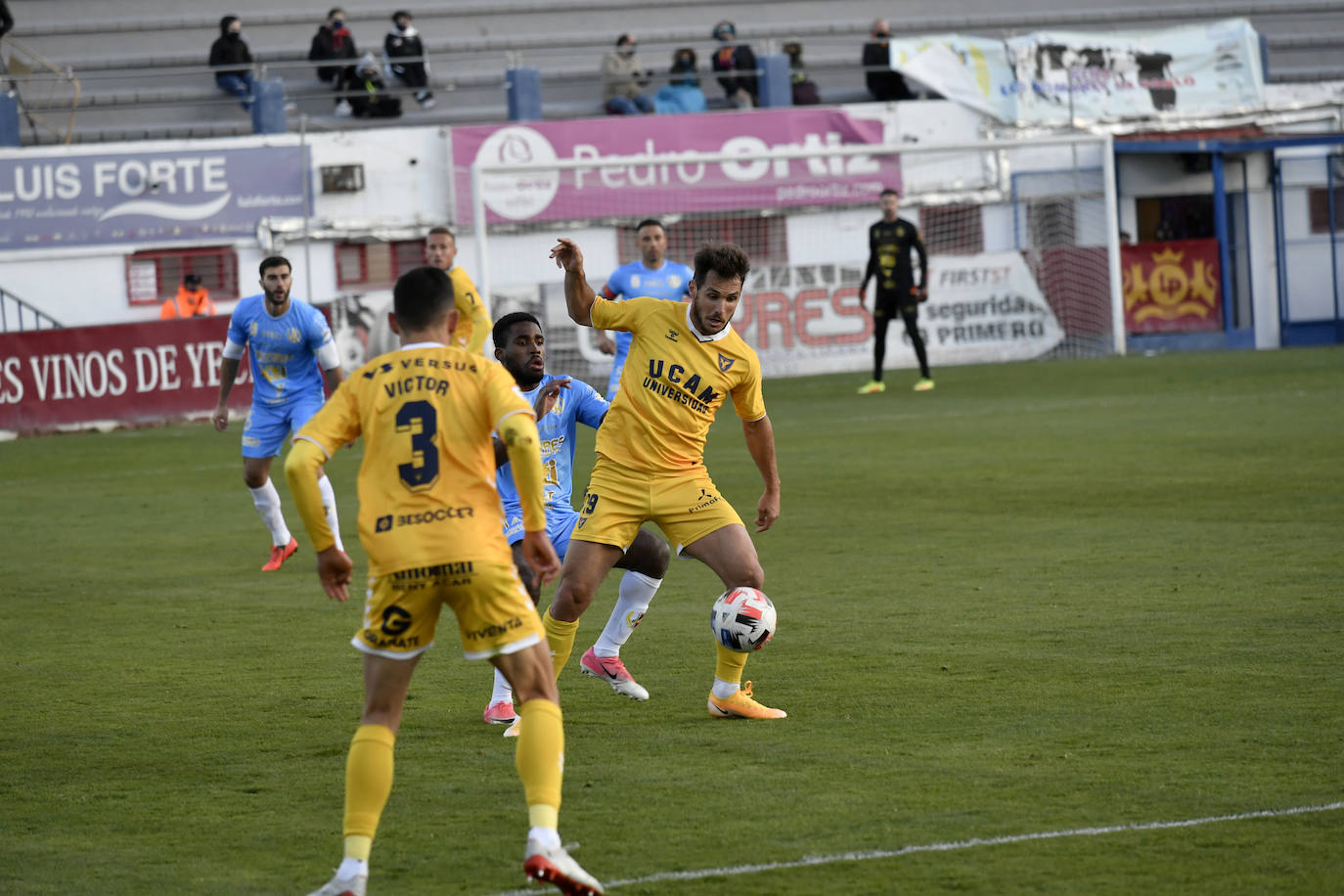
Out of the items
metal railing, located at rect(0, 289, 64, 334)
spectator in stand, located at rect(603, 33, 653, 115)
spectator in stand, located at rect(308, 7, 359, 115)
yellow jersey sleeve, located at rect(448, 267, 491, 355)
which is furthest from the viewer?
spectator in stand, located at rect(603, 33, 653, 115)

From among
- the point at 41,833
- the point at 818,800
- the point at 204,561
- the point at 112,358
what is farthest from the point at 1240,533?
the point at 112,358

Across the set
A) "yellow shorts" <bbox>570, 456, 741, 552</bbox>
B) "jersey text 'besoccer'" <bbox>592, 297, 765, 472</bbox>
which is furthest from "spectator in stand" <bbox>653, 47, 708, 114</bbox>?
"yellow shorts" <bbox>570, 456, 741, 552</bbox>

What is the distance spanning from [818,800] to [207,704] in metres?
2.98

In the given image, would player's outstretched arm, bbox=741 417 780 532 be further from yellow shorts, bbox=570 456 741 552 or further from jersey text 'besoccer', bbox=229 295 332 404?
jersey text 'besoccer', bbox=229 295 332 404

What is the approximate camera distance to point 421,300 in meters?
4.59

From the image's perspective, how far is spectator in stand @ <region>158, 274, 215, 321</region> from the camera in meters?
23.3

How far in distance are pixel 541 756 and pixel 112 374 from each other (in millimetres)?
18209

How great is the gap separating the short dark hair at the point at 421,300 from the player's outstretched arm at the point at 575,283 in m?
1.56

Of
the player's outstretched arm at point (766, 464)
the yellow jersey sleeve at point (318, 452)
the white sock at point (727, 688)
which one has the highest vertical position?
the yellow jersey sleeve at point (318, 452)

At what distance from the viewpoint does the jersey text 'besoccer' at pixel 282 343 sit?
1102 centimetres

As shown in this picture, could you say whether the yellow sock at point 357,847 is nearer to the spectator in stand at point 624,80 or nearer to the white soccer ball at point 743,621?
the white soccer ball at point 743,621

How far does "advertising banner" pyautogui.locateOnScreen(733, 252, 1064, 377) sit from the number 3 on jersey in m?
22.0

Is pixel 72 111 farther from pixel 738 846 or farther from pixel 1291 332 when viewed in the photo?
pixel 738 846

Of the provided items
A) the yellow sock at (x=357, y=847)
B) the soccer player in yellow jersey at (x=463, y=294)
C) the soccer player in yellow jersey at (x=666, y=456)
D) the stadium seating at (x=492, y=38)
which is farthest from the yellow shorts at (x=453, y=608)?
the stadium seating at (x=492, y=38)
